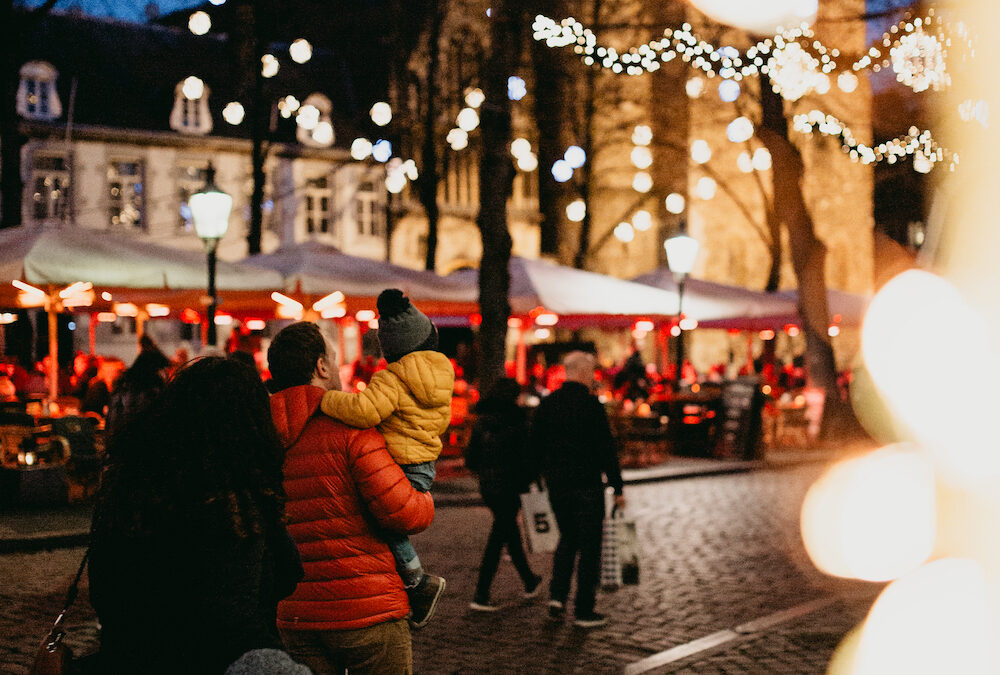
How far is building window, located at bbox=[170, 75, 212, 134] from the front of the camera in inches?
1507

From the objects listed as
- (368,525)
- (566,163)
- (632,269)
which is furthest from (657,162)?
(368,525)

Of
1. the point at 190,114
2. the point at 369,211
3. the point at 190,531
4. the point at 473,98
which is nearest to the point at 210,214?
the point at 190,531

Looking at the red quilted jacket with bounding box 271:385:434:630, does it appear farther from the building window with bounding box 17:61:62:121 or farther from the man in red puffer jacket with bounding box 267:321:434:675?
the building window with bounding box 17:61:62:121

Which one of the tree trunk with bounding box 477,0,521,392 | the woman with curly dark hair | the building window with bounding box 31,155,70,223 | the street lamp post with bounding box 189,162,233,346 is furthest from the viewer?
the building window with bounding box 31,155,70,223

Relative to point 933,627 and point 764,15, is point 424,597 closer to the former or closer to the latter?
point 933,627

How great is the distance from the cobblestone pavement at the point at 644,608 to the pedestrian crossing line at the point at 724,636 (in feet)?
0.17

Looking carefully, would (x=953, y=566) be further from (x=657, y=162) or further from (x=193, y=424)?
(x=657, y=162)

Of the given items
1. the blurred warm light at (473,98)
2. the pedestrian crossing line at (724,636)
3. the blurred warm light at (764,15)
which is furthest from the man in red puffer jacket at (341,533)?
the blurred warm light at (473,98)

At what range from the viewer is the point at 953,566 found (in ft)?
11.0

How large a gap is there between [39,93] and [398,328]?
35447mm

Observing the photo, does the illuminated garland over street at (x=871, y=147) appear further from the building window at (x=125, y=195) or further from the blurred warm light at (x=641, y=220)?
the blurred warm light at (x=641, y=220)

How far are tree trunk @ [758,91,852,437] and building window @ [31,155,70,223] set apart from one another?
21872 mm

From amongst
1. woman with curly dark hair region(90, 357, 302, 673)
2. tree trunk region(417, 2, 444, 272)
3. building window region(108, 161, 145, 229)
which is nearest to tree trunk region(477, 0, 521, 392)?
woman with curly dark hair region(90, 357, 302, 673)

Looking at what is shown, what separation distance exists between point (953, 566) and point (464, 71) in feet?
127
